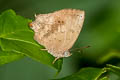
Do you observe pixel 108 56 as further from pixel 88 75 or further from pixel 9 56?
pixel 9 56

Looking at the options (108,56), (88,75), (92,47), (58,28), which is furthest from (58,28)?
(92,47)

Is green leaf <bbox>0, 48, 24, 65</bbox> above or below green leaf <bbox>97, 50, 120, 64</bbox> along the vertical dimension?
above

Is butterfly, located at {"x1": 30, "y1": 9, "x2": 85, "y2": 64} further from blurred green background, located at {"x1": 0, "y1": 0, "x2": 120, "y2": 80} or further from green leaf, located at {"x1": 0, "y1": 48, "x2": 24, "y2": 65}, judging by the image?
blurred green background, located at {"x1": 0, "y1": 0, "x2": 120, "y2": 80}

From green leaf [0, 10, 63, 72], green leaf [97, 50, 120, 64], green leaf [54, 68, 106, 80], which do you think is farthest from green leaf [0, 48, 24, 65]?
green leaf [97, 50, 120, 64]

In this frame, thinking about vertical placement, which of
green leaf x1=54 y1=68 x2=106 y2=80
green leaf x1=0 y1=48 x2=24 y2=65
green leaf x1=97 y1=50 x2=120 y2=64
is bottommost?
green leaf x1=97 y1=50 x2=120 y2=64

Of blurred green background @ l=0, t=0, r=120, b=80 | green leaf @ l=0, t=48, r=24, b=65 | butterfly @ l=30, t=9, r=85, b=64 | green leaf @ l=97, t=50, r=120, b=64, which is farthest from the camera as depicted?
blurred green background @ l=0, t=0, r=120, b=80

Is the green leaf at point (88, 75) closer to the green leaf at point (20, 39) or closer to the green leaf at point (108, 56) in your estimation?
the green leaf at point (20, 39)

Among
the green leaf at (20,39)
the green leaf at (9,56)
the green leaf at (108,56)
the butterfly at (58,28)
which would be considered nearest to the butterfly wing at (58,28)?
the butterfly at (58,28)
